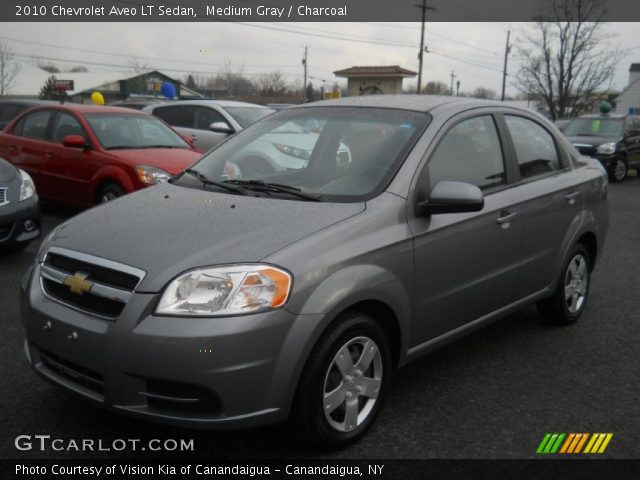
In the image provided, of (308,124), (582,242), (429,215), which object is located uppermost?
(308,124)

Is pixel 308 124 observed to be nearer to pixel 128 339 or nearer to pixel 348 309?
pixel 348 309

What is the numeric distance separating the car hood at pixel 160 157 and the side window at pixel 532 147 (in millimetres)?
4292

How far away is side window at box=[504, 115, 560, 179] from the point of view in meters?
4.37

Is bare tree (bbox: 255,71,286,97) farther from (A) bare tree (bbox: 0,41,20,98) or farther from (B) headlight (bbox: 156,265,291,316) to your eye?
(B) headlight (bbox: 156,265,291,316)

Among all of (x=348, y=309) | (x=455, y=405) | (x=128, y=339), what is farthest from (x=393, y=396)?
→ (x=128, y=339)

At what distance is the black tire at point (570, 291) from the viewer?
4.82 m

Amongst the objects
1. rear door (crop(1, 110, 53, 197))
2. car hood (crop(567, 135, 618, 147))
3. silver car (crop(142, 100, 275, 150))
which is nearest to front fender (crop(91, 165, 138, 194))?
rear door (crop(1, 110, 53, 197))

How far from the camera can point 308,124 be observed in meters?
4.15

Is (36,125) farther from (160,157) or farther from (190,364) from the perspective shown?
(190,364)

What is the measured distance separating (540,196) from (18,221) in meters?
4.81

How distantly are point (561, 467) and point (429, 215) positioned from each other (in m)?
1.36

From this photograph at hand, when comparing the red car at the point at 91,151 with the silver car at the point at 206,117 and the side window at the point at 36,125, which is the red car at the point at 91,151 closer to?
the side window at the point at 36,125

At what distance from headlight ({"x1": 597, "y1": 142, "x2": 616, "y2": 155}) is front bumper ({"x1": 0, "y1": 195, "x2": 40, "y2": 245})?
14.0m

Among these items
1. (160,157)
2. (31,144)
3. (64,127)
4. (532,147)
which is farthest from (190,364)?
(31,144)
